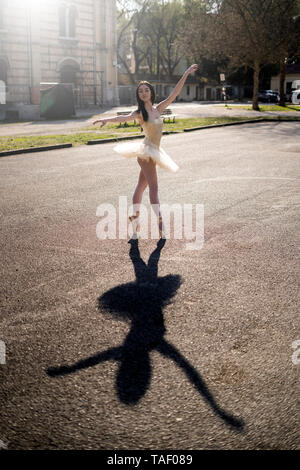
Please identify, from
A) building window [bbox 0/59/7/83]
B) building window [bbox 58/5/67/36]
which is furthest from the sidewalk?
building window [bbox 58/5/67/36]

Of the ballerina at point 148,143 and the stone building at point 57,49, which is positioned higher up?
the stone building at point 57,49

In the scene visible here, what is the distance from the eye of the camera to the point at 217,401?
2.83 m

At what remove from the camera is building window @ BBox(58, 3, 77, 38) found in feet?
138

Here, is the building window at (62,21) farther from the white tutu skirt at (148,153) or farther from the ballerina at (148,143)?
the white tutu skirt at (148,153)

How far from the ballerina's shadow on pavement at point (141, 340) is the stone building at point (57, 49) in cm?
3215

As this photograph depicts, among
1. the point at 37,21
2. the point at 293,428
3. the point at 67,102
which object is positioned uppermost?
the point at 37,21

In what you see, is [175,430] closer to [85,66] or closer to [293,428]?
[293,428]

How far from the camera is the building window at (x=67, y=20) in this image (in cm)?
4203

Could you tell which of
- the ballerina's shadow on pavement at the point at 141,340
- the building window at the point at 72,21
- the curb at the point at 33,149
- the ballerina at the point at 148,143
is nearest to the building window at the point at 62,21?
the building window at the point at 72,21

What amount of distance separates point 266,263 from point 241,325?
153 centimetres

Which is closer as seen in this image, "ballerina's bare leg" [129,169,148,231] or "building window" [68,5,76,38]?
"ballerina's bare leg" [129,169,148,231]

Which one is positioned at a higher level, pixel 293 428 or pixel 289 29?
pixel 289 29

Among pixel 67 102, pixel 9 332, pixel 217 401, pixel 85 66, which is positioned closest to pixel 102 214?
pixel 9 332

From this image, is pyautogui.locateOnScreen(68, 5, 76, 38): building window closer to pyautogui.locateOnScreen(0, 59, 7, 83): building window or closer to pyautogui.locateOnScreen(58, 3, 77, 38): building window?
pyautogui.locateOnScreen(58, 3, 77, 38): building window
